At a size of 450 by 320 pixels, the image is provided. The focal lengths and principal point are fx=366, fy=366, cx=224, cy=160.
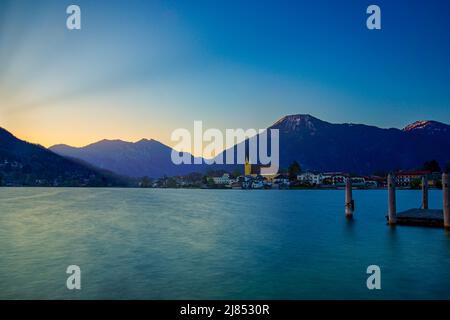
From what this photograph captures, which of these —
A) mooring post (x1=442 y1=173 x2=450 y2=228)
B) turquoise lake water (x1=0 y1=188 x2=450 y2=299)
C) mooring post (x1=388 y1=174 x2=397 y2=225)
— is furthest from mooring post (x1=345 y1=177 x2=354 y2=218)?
mooring post (x1=442 y1=173 x2=450 y2=228)

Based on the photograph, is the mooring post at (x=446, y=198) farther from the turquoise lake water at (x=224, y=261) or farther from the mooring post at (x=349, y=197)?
the mooring post at (x=349, y=197)

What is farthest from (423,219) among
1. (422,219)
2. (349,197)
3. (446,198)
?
(349,197)

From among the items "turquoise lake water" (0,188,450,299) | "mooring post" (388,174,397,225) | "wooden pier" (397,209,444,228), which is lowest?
"turquoise lake water" (0,188,450,299)

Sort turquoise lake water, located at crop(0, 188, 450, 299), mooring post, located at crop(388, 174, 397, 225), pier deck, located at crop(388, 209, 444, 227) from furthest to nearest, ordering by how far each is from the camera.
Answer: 1. mooring post, located at crop(388, 174, 397, 225)
2. pier deck, located at crop(388, 209, 444, 227)
3. turquoise lake water, located at crop(0, 188, 450, 299)

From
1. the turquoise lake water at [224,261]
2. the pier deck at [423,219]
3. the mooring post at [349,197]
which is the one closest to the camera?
the turquoise lake water at [224,261]

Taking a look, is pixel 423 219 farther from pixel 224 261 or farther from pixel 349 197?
pixel 224 261

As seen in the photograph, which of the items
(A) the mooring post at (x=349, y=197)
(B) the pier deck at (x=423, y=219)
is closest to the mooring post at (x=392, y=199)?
(B) the pier deck at (x=423, y=219)

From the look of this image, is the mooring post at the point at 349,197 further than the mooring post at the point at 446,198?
Yes

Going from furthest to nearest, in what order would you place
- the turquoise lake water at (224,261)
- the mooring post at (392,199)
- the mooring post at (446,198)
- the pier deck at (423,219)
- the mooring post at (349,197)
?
1. the mooring post at (349,197)
2. the mooring post at (392,199)
3. the pier deck at (423,219)
4. the mooring post at (446,198)
5. the turquoise lake water at (224,261)

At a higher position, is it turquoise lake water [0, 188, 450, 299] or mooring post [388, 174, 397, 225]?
mooring post [388, 174, 397, 225]

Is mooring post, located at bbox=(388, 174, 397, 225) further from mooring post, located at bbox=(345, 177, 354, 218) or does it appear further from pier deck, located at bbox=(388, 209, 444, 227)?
mooring post, located at bbox=(345, 177, 354, 218)
